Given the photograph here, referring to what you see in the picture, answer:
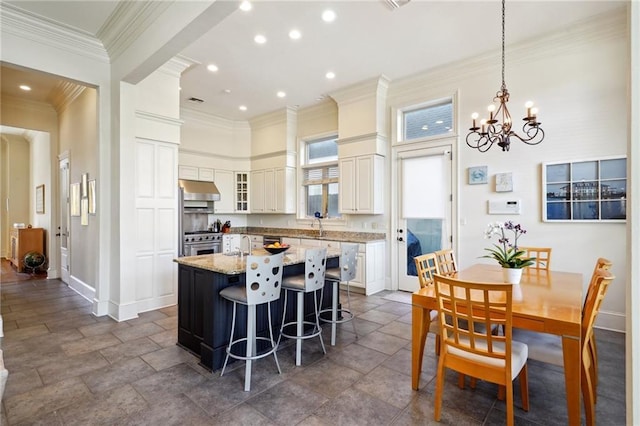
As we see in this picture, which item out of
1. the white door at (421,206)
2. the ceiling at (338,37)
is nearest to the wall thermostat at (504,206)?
the white door at (421,206)

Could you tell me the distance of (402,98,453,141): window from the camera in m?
4.93

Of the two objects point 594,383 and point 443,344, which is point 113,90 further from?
point 594,383

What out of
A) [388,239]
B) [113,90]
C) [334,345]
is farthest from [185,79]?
[334,345]

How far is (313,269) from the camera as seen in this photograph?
2.97 meters

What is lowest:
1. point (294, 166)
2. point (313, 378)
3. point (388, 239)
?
point (313, 378)

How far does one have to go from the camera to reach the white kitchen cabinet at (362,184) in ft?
17.6

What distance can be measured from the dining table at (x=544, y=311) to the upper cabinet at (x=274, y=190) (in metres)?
4.38

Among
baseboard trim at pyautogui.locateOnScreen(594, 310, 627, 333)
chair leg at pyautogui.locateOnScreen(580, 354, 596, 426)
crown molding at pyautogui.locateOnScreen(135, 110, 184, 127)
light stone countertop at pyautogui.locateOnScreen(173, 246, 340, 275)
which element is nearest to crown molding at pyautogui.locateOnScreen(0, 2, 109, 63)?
crown molding at pyautogui.locateOnScreen(135, 110, 184, 127)

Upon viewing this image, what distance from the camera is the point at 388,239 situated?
18.0 ft

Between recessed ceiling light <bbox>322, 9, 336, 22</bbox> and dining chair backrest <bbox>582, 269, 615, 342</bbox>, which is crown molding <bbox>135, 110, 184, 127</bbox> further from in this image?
dining chair backrest <bbox>582, 269, 615, 342</bbox>

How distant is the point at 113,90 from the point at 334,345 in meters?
4.26

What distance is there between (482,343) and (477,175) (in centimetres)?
302

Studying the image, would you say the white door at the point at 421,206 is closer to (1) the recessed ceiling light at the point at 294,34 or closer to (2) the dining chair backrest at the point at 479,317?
(1) the recessed ceiling light at the point at 294,34

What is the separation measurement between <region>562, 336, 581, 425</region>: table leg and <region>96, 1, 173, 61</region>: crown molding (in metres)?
4.17
